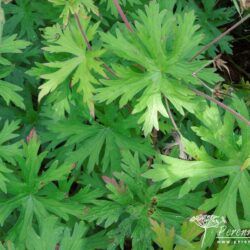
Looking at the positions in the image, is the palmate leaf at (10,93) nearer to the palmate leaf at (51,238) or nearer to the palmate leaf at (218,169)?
the palmate leaf at (51,238)

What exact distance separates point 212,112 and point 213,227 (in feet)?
1.45

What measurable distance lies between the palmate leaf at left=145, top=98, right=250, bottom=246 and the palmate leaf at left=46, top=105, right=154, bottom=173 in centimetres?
23

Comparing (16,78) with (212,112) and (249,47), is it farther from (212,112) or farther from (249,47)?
(249,47)

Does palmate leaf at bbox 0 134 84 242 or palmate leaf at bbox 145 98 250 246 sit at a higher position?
palmate leaf at bbox 145 98 250 246

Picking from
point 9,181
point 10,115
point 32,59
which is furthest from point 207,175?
point 32,59

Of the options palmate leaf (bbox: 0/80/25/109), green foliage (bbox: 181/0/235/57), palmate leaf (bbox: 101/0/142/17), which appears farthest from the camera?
green foliage (bbox: 181/0/235/57)

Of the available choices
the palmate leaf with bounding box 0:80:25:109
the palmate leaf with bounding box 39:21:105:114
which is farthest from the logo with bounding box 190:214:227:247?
the palmate leaf with bounding box 0:80:25:109

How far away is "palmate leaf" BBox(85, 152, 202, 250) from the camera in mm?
1629

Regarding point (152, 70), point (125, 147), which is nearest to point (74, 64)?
point (152, 70)

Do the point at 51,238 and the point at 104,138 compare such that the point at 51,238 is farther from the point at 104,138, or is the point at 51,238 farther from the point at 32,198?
the point at 104,138

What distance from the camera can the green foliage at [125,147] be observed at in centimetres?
154

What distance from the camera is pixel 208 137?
1618mm

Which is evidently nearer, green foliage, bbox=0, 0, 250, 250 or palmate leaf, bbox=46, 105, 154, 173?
green foliage, bbox=0, 0, 250, 250

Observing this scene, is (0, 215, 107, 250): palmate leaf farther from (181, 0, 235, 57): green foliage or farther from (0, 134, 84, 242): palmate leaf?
(181, 0, 235, 57): green foliage
